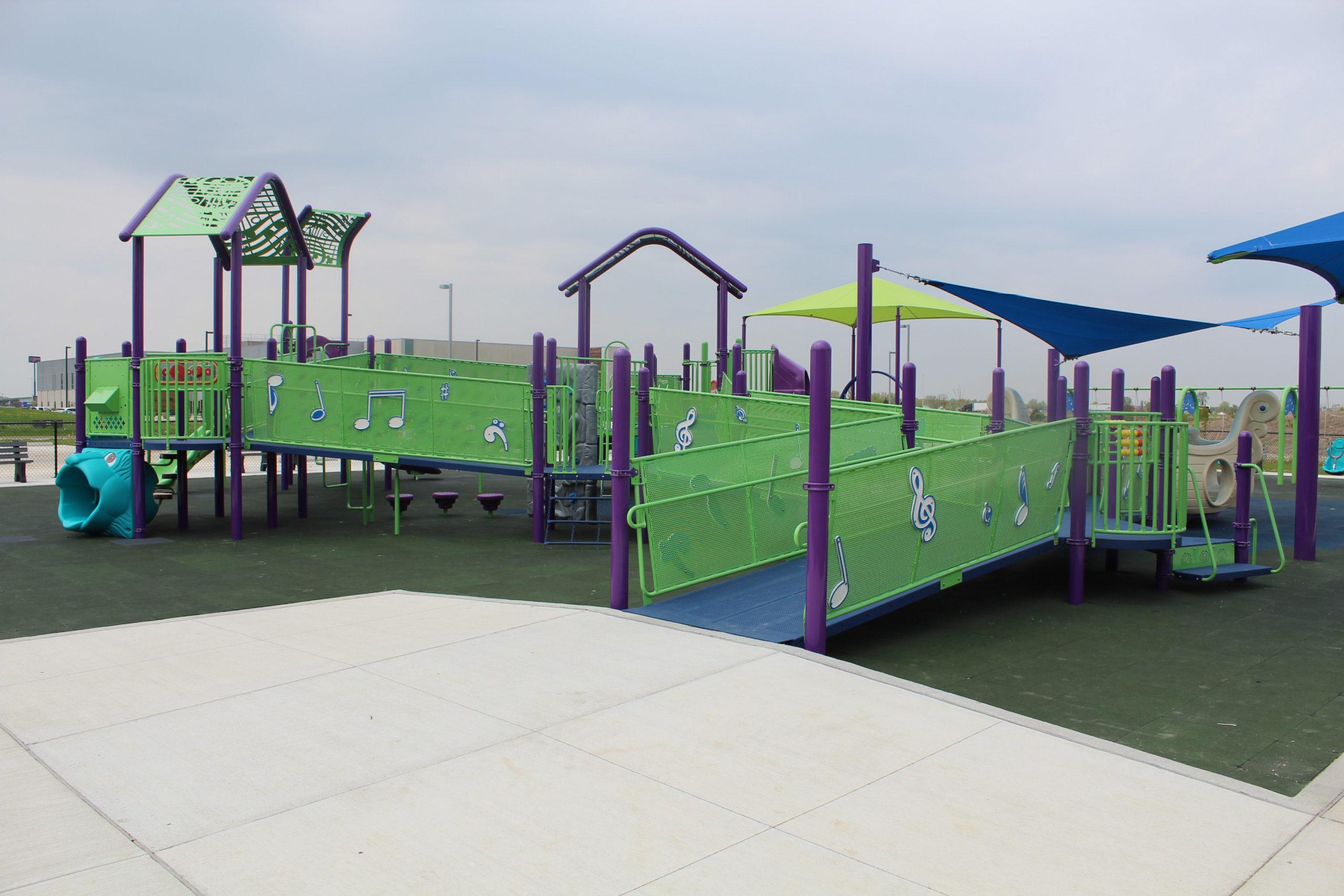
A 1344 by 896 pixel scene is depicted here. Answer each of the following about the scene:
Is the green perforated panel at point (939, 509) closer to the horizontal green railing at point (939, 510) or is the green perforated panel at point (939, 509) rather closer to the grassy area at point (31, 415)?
the horizontal green railing at point (939, 510)

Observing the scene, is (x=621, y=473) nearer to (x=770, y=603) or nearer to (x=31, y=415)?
(x=770, y=603)

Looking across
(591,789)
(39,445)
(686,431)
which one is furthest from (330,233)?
(39,445)

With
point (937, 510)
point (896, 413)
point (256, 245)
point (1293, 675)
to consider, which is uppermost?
point (256, 245)

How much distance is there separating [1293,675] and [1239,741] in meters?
1.86

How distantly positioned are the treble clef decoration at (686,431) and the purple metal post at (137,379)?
7.26 meters

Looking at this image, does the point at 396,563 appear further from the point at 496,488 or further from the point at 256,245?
the point at 496,488

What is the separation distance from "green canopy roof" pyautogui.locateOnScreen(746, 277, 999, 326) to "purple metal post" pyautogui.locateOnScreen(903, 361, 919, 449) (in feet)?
34.9

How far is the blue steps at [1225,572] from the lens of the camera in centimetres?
1003

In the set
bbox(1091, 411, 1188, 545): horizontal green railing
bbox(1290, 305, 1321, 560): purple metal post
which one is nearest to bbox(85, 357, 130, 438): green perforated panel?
bbox(1091, 411, 1188, 545): horizontal green railing

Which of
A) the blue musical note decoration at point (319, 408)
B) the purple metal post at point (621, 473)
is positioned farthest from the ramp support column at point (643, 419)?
the blue musical note decoration at point (319, 408)

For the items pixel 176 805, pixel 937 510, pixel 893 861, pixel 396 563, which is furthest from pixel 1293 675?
pixel 396 563

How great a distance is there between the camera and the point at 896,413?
11336mm

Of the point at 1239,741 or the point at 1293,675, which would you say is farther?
the point at 1293,675

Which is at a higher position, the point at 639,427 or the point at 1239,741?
the point at 639,427
